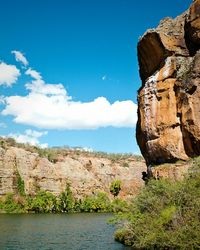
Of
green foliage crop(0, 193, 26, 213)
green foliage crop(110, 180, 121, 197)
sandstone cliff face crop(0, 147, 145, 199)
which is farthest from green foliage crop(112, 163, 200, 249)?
green foliage crop(110, 180, 121, 197)

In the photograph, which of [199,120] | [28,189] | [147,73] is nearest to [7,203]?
[28,189]

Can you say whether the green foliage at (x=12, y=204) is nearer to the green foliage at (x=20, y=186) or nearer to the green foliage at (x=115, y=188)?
the green foliage at (x=20, y=186)

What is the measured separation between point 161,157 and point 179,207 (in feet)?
28.5

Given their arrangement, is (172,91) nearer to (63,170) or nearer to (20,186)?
(20,186)

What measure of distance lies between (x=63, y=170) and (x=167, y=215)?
94061 millimetres

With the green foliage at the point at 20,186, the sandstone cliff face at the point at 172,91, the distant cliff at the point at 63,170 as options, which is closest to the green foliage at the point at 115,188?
the distant cliff at the point at 63,170

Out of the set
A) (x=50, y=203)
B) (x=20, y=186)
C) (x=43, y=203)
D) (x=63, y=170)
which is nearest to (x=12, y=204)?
(x=20, y=186)

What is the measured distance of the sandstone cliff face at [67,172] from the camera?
10856 centimetres

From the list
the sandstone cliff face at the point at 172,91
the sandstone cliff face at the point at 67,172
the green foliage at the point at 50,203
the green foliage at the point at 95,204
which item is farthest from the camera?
the green foliage at the point at 95,204

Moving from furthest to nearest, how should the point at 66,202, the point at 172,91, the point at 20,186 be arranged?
the point at 66,202 < the point at 20,186 < the point at 172,91

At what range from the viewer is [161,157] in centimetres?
3434

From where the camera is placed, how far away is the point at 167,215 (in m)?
26.0

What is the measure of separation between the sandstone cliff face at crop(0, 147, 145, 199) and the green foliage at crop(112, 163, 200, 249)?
261 ft

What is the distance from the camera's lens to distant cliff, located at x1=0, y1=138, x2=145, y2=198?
109 m
